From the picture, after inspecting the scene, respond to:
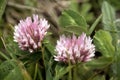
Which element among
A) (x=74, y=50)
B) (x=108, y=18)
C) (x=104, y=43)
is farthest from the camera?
(x=108, y=18)

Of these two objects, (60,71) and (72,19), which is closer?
(60,71)

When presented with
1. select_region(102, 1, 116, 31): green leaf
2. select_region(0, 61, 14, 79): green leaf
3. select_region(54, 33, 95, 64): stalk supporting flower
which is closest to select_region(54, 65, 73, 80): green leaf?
select_region(54, 33, 95, 64): stalk supporting flower

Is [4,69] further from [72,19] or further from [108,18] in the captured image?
[108,18]

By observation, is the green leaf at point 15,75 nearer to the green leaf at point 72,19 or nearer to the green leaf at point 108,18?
the green leaf at point 72,19

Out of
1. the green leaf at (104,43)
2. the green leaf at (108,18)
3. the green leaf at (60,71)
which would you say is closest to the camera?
the green leaf at (60,71)

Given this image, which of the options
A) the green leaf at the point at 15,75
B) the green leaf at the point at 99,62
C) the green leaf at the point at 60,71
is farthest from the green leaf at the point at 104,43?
the green leaf at the point at 15,75

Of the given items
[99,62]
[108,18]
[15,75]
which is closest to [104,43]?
[99,62]

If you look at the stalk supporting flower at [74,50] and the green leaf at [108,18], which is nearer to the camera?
the stalk supporting flower at [74,50]

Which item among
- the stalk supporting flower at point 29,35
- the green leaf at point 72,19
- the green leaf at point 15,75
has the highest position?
the green leaf at point 72,19
